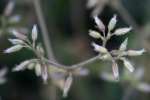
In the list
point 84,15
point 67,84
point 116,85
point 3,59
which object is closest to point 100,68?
point 116,85

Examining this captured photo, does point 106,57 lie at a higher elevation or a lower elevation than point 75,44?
lower

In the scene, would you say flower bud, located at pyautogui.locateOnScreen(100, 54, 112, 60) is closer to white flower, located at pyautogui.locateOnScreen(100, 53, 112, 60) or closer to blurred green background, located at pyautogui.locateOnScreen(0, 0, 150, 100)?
white flower, located at pyautogui.locateOnScreen(100, 53, 112, 60)

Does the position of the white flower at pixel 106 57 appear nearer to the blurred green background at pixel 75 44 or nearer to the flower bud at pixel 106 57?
the flower bud at pixel 106 57

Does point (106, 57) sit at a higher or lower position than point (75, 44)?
lower

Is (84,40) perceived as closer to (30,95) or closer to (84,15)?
(84,15)

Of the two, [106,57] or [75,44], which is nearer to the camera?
[106,57]

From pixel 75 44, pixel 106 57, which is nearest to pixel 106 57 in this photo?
pixel 106 57

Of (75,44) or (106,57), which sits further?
(75,44)

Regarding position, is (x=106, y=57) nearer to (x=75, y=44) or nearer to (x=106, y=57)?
(x=106, y=57)
